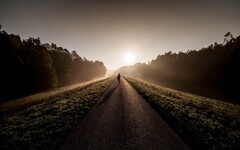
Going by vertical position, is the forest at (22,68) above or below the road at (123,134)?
above

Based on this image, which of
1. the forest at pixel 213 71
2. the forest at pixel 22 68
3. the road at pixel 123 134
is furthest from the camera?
the forest at pixel 213 71

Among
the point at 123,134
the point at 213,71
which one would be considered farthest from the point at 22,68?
the point at 213,71

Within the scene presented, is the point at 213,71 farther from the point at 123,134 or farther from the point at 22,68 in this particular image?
the point at 22,68

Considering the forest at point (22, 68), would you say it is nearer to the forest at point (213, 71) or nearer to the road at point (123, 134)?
the road at point (123, 134)

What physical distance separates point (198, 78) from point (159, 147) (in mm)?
60052

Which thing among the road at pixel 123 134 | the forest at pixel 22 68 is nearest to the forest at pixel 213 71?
the road at pixel 123 134

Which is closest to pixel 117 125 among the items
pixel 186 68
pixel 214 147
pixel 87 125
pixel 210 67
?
pixel 87 125

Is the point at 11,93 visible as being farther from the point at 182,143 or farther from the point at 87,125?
the point at 182,143

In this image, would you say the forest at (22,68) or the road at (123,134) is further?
the forest at (22,68)

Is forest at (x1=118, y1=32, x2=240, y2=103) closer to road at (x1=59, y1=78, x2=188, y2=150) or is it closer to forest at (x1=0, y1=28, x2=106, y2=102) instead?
road at (x1=59, y1=78, x2=188, y2=150)

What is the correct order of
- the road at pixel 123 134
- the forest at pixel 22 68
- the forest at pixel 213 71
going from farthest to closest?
the forest at pixel 213 71 < the forest at pixel 22 68 < the road at pixel 123 134

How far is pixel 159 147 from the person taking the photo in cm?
538

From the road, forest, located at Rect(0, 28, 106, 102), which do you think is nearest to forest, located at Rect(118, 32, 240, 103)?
the road

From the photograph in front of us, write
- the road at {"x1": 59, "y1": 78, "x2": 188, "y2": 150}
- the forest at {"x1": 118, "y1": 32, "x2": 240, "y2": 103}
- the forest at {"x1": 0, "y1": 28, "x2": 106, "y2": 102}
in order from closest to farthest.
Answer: the road at {"x1": 59, "y1": 78, "x2": 188, "y2": 150} < the forest at {"x1": 0, "y1": 28, "x2": 106, "y2": 102} < the forest at {"x1": 118, "y1": 32, "x2": 240, "y2": 103}
